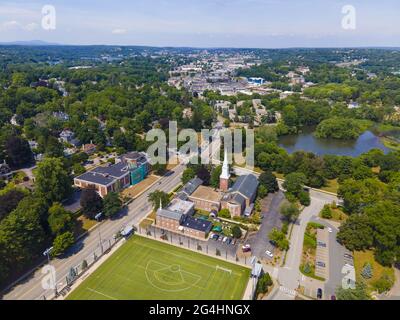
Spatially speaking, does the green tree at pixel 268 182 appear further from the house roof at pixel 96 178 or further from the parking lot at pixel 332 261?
the house roof at pixel 96 178

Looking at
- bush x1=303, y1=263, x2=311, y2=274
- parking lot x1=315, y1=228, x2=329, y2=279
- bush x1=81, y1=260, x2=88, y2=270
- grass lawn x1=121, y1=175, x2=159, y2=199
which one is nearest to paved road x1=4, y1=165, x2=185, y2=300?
grass lawn x1=121, y1=175, x2=159, y2=199

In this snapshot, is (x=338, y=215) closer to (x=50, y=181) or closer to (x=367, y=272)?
(x=367, y=272)

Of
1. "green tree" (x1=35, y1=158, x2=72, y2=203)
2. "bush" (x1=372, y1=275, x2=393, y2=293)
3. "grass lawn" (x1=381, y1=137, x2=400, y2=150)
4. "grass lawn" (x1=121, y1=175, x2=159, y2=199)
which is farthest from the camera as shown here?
"grass lawn" (x1=381, y1=137, x2=400, y2=150)

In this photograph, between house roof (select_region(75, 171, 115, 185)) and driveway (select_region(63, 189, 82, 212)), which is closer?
driveway (select_region(63, 189, 82, 212))

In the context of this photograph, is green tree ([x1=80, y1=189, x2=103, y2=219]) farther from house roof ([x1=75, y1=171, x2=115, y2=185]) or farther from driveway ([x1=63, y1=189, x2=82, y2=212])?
house roof ([x1=75, y1=171, x2=115, y2=185])

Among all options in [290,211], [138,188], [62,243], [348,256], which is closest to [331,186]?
[290,211]

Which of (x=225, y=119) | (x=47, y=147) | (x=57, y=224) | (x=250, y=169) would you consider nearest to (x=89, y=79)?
(x=225, y=119)
